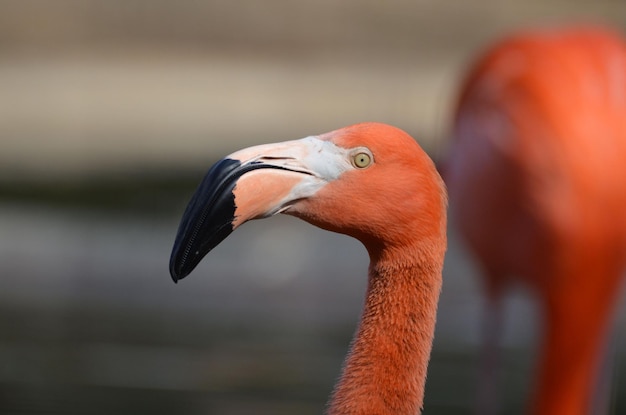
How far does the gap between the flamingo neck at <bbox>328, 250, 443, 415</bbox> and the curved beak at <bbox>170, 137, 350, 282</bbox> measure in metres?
0.27

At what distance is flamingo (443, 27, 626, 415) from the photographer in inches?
137

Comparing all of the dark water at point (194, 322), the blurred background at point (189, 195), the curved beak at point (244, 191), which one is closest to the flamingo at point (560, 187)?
the blurred background at point (189, 195)

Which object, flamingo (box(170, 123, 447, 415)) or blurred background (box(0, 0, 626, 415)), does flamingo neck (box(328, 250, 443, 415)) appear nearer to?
flamingo (box(170, 123, 447, 415))

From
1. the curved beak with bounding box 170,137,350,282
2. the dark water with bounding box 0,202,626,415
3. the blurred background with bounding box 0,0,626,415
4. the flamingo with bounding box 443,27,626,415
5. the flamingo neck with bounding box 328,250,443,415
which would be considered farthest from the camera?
the blurred background with bounding box 0,0,626,415

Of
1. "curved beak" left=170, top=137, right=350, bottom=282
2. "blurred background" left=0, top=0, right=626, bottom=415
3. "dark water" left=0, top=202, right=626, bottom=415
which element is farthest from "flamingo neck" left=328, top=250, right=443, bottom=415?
"dark water" left=0, top=202, right=626, bottom=415

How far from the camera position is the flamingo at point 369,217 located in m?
2.35

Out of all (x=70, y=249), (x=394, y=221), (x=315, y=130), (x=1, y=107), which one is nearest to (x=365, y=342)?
(x=394, y=221)

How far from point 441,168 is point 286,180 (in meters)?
2.86

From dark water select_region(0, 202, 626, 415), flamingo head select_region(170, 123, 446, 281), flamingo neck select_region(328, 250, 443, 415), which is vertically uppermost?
flamingo head select_region(170, 123, 446, 281)

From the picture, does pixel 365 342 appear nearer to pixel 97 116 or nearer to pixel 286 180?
pixel 286 180

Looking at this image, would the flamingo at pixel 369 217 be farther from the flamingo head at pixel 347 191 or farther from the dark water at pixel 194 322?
the dark water at pixel 194 322

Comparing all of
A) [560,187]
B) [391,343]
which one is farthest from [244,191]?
[560,187]

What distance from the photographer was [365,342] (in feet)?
8.36

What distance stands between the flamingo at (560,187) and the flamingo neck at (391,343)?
1.05 meters
